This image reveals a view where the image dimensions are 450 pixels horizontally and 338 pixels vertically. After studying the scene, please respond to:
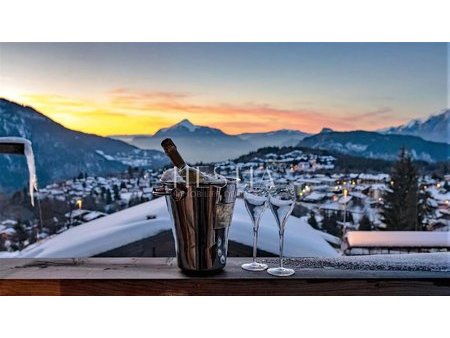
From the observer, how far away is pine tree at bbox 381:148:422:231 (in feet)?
13.9

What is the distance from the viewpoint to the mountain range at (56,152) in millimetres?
3713

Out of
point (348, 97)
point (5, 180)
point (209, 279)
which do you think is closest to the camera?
point (209, 279)

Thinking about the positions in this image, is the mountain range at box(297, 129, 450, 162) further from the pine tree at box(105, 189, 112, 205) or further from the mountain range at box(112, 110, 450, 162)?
the pine tree at box(105, 189, 112, 205)

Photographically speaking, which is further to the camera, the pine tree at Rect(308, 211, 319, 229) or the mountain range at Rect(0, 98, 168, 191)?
the pine tree at Rect(308, 211, 319, 229)

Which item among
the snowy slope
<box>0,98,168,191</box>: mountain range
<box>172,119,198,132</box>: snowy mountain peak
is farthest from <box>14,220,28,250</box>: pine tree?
<box>172,119,198,132</box>: snowy mountain peak

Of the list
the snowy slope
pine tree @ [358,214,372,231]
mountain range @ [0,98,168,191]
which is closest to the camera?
the snowy slope

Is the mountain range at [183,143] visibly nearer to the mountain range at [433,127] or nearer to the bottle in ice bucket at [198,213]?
the mountain range at [433,127]

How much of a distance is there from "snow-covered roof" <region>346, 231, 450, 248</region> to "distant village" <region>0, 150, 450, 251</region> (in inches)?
6.3

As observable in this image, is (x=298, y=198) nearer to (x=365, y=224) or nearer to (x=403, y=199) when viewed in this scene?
(x=365, y=224)

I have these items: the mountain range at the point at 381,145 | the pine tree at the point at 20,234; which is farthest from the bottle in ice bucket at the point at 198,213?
the mountain range at the point at 381,145

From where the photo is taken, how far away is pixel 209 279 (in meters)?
0.87
